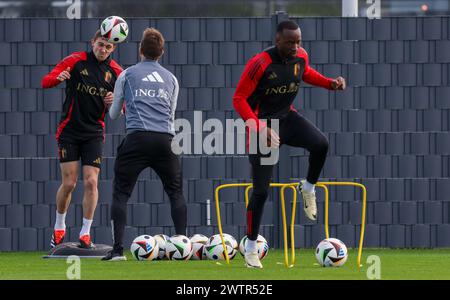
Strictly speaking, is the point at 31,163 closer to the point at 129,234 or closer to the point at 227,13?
the point at 129,234

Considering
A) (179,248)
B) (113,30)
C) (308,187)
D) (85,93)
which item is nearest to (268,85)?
(308,187)

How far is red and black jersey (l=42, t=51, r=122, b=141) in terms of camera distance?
11.9 m

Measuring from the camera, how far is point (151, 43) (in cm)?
1071

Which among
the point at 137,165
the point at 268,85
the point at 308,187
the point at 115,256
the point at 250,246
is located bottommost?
the point at 115,256

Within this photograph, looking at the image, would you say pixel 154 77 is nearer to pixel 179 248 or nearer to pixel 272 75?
pixel 272 75

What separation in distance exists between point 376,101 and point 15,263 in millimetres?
4434

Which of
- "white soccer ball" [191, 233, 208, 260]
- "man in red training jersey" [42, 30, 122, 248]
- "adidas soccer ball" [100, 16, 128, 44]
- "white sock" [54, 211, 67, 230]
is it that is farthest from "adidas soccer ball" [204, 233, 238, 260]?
"adidas soccer ball" [100, 16, 128, 44]

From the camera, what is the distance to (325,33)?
535 inches

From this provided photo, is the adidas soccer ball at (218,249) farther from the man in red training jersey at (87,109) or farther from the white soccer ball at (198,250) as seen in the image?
the man in red training jersey at (87,109)

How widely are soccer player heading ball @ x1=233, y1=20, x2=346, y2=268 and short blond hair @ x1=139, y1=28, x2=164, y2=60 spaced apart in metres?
1.03

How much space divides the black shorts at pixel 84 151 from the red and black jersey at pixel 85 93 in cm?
6

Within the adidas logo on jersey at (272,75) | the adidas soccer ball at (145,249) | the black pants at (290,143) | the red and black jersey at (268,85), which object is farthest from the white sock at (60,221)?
the adidas logo on jersey at (272,75)

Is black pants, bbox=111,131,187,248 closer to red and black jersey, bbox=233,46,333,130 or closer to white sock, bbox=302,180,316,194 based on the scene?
red and black jersey, bbox=233,46,333,130

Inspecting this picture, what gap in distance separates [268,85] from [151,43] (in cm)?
124
